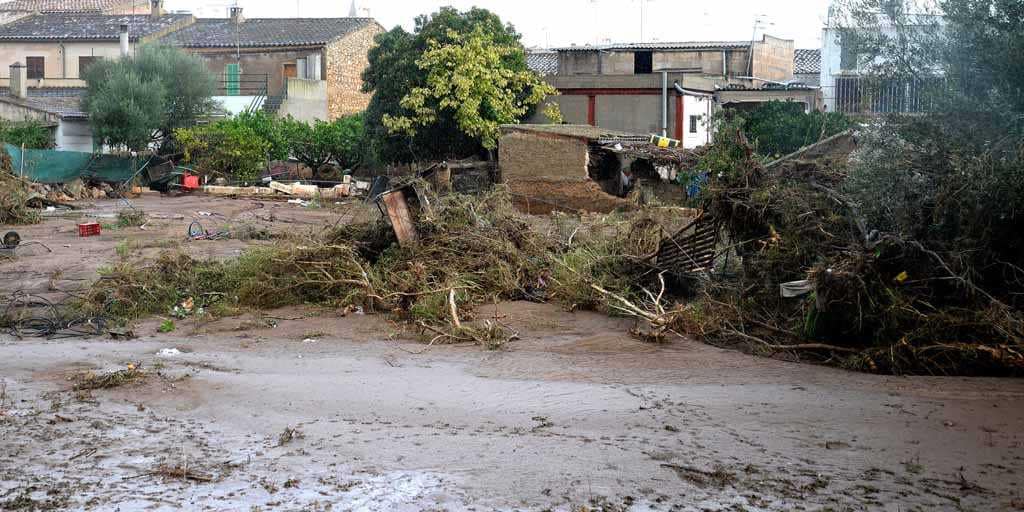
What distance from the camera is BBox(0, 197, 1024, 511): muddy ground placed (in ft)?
21.1

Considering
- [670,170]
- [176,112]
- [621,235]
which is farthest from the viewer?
[176,112]

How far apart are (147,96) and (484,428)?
32304mm

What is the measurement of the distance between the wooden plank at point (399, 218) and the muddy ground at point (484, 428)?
184 cm

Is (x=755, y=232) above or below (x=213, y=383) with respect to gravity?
above

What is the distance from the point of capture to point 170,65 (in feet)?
129

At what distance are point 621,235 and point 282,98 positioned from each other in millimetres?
32349

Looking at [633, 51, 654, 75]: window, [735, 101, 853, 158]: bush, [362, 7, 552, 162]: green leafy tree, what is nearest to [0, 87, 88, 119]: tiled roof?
[362, 7, 552, 162]: green leafy tree

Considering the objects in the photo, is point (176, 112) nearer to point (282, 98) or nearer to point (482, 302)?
point (282, 98)

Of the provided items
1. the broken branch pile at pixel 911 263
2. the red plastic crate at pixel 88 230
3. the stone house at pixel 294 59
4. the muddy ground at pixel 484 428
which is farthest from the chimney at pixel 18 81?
the broken branch pile at pixel 911 263

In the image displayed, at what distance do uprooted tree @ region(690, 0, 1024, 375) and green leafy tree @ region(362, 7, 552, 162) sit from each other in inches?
834

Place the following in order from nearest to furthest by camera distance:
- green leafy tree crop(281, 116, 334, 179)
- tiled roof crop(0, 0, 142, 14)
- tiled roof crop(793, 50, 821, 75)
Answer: green leafy tree crop(281, 116, 334, 179)
tiled roof crop(793, 50, 821, 75)
tiled roof crop(0, 0, 142, 14)

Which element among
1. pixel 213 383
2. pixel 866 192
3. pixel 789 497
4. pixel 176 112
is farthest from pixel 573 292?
pixel 176 112

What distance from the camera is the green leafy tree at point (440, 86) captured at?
3122 cm

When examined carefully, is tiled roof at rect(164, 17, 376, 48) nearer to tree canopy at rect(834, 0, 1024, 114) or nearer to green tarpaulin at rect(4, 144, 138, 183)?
green tarpaulin at rect(4, 144, 138, 183)
